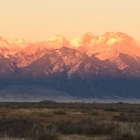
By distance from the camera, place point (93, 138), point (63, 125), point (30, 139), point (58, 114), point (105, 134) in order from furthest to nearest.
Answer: point (58, 114)
point (63, 125)
point (105, 134)
point (93, 138)
point (30, 139)

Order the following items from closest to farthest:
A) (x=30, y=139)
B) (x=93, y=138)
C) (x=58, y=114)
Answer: (x=30, y=139)
(x=93, y=138)
(x=58, y=114)

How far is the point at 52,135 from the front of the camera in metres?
23.4

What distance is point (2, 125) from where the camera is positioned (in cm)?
2925

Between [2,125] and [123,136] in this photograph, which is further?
[2,125]

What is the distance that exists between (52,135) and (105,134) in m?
5.08

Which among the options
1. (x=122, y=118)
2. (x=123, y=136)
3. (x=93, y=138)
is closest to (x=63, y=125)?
(x=93, y=138)

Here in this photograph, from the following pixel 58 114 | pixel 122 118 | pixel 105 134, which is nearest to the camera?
pixel 105 134

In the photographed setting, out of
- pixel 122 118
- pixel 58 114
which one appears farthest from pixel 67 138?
pixel 58 114

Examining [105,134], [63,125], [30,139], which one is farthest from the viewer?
[63,125]

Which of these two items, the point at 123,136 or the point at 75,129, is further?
the point at 75,129

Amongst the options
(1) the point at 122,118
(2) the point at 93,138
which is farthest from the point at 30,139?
(1) the point at 122,118

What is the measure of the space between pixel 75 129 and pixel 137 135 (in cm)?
492

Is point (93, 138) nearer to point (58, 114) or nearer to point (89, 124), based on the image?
point (89, 124)

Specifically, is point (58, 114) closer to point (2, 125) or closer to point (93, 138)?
point (2, 125)
